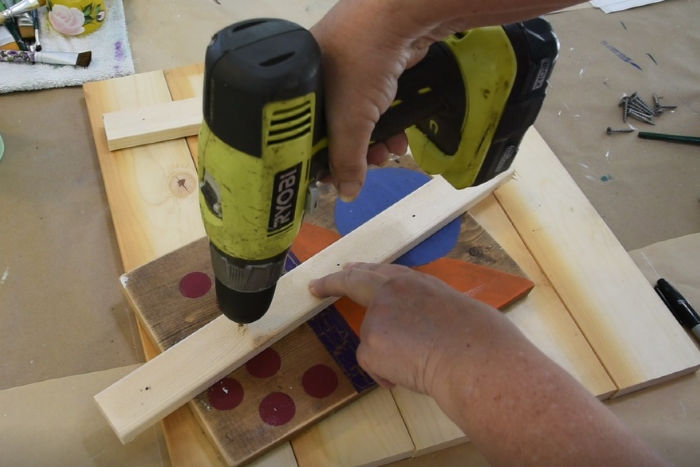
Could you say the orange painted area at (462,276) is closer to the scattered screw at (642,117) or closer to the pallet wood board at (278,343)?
the pallet wood board at (278,343)

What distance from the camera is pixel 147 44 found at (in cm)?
187

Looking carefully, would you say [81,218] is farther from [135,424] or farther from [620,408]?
[620,408]

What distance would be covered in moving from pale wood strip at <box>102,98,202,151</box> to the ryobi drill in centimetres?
65

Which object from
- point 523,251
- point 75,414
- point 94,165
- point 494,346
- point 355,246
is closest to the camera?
point 494,346

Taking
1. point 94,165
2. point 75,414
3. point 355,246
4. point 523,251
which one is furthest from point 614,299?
point 94,165

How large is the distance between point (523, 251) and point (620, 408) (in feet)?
1.25

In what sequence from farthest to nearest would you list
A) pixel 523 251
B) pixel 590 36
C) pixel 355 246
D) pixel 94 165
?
pixel 590 36 → pixel 94 165 → pixel 523 251 → pixel 355 246

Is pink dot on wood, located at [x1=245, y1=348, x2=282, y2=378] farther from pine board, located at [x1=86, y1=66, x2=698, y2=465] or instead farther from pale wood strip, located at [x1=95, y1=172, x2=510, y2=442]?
pine board, located at [x1=86, y1=66, x2=698, y2=465]

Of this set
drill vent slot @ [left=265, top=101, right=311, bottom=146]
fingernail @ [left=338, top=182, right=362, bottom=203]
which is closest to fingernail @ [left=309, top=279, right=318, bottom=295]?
fingernail @ [left=338, top=182, right=362, bottom=203]

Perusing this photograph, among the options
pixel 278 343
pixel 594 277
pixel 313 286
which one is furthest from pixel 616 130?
pixel 278 343

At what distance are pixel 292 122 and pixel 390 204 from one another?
74 centimetres

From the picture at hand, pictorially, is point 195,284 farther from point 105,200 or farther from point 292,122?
point 292,122

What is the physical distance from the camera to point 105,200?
1449 mm

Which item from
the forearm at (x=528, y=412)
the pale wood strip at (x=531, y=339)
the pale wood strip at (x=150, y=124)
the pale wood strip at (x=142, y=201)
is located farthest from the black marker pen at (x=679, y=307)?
the pale wood strip at (x=150, y=124)
